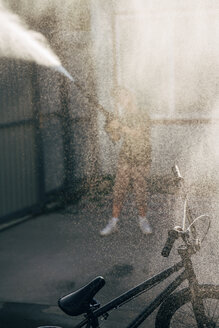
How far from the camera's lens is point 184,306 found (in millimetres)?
3256

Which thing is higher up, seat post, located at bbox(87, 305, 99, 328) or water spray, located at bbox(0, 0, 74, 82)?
water spray, located at bbox(0, 0, 74, 82)

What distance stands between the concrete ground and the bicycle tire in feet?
3.18

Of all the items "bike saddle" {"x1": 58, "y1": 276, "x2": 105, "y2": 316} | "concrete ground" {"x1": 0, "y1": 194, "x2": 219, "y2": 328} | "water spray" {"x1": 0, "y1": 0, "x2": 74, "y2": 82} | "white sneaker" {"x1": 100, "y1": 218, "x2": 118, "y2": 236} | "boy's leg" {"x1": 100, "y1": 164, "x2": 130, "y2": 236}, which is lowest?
"concrete ground" {"x1": 0, "y1": 194, "x2": 219, "y2": 328}

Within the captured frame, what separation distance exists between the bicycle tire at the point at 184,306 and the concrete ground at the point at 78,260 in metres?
0.97

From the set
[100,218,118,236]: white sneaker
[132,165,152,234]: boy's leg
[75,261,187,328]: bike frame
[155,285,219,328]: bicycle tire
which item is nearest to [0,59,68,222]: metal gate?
[100,218,118,236]: white sneaker

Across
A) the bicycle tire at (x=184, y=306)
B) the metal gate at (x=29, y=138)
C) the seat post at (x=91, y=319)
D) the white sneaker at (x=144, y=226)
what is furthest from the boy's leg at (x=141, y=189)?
the seat post at (x=91, y=319)

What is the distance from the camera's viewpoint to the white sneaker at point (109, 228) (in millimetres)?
6422

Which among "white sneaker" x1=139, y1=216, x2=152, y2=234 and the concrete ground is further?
"white sneaker" x1=139, y1=216, x2=152, y2=234

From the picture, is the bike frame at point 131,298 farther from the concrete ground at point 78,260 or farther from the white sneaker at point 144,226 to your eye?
the white sneaker at point 144,226

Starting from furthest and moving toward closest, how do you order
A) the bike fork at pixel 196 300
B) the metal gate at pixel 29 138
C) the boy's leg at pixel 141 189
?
the metal gate at pixel 29 138, the boy's leg at pixel 141 189, the bike fork at pixel 196 300

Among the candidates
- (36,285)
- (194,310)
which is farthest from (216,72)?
(194,310)

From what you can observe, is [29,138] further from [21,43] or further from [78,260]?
[78,260]

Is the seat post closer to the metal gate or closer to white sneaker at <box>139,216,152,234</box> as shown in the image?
white sneaker at <box>139,216,152,234</box>

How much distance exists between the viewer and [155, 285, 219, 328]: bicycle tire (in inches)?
121
